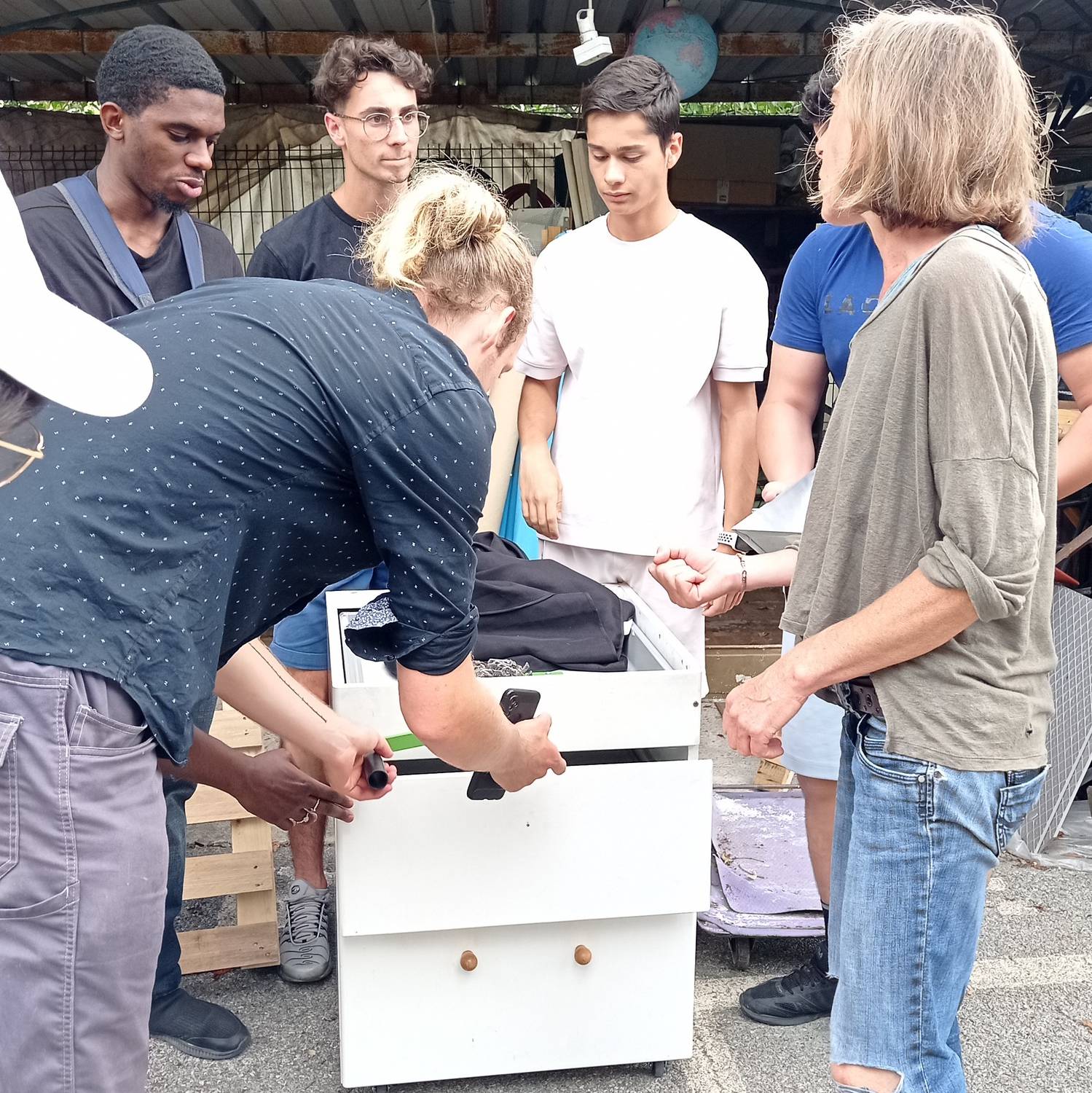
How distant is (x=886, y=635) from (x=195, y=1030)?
184 cm

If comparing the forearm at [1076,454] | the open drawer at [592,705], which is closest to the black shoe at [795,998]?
the open drawer at [592,705]

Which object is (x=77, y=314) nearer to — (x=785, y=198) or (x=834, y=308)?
(x=834, y=308)

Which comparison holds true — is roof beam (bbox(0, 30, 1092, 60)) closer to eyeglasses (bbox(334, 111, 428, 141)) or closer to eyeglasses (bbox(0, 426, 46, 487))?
eyeglasses (bbox(334, 111, 428, 141))

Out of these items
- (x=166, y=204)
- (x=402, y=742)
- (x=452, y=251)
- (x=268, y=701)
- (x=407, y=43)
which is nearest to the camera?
(x=452, y=251)

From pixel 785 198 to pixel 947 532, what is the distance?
22.1 ft

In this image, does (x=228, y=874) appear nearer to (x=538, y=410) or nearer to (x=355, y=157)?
(x=538, y=410)

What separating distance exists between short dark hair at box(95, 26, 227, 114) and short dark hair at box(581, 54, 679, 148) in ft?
3.28

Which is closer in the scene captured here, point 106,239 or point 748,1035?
point 106,239

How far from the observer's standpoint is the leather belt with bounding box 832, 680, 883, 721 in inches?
59.9

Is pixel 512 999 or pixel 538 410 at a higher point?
pixel 538 410

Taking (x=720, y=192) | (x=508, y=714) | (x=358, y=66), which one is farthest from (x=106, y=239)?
(x=720, y=192)

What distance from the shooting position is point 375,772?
1894 mm

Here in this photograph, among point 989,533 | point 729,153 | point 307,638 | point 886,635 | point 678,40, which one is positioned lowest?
point 307,638

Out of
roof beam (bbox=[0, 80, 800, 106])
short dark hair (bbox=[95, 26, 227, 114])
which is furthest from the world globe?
short dark hair (bbox=[95, 26, 227, 114])
